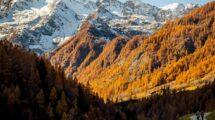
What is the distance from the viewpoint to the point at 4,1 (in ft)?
154

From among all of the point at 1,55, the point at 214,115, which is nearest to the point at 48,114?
the point at 1,55

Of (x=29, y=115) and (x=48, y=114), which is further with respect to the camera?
(x=48, y=114)

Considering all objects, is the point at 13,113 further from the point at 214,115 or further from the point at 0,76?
the point at 214,115

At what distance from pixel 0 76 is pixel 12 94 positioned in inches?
587

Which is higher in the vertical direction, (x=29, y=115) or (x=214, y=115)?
(x=214, y=115)

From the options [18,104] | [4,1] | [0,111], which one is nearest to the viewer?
[4,1]

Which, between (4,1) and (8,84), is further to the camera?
(8,84)

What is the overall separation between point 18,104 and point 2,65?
1725 centimetres

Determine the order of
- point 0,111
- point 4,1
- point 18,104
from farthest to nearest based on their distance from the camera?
point 18,104, point 0,111, point 4,1

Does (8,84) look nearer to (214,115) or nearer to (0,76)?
(0,76)

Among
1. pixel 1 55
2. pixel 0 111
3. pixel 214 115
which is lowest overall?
pixel 0 111

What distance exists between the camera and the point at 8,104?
182 metres

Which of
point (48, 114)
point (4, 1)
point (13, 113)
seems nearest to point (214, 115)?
point (48, 114)

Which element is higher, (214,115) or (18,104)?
(214,115)
